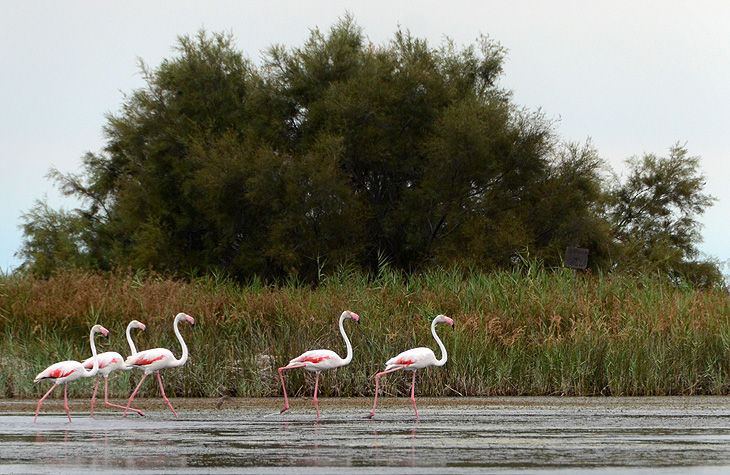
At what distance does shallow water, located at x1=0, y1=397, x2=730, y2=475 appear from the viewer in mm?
8211

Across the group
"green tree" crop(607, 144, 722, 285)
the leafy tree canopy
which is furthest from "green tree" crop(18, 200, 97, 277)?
"green tree" crop(607, 144, 722, 285)

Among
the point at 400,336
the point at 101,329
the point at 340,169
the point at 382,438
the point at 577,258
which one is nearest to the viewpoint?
the point at 382,438

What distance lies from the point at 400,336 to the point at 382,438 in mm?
7611

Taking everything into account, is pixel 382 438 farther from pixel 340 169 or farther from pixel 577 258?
pixel 340 169

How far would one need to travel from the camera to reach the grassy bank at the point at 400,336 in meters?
17.0

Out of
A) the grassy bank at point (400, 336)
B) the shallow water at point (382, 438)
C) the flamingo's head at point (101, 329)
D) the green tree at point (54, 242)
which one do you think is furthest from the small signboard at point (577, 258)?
the green tree at point (54, 242)

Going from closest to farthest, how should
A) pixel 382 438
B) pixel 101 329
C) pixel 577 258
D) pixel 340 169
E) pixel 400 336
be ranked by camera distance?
pixel 382 438, pixel 101 329, pixel 400 336, pixel 577 258, pixel 340 169

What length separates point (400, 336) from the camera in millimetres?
17844

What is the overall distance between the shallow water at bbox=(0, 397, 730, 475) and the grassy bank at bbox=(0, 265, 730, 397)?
172 cm

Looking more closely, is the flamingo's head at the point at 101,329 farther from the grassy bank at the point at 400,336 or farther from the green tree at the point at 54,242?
the green tree at the point at 54,242

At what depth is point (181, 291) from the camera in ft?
67.8

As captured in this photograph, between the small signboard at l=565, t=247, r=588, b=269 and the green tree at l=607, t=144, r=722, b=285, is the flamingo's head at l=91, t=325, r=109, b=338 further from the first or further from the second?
the green tree at l=607, t=144, r=722, b=285

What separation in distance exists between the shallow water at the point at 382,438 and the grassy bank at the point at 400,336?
1.72 m

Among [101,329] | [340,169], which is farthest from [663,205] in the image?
[101,329]
